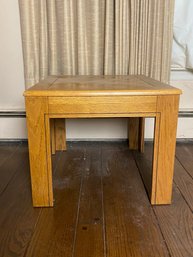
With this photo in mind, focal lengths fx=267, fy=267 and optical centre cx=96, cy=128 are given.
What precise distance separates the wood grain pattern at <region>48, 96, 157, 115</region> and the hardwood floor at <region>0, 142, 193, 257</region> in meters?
0.42

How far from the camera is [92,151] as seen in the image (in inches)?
69.9

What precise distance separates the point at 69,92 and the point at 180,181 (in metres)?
0.76

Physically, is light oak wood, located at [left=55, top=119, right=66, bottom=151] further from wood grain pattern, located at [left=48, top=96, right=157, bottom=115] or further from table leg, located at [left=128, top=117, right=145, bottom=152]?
wood grain pattern, located at [left=48, top=96, right=157, bottom=115]

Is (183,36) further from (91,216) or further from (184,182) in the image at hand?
(91,216)

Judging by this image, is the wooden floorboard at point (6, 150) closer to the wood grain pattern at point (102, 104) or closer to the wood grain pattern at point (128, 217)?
the wood grain pattern at point (128, 217)

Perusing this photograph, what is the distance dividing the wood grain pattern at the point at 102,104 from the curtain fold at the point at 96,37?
2.29 feet

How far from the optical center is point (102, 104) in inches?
40.4

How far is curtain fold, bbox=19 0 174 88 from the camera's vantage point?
1.59 m

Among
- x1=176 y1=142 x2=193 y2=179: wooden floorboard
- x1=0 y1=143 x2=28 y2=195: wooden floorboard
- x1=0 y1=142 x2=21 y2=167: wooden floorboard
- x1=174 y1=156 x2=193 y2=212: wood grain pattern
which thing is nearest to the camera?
x1=174 y1=156 x2=193 y2=212: wood grain pattern

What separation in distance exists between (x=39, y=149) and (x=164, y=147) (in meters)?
0.51

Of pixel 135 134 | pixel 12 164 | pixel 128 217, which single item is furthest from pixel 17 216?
pixel 135 134

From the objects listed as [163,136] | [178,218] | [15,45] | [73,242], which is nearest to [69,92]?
[163,136]

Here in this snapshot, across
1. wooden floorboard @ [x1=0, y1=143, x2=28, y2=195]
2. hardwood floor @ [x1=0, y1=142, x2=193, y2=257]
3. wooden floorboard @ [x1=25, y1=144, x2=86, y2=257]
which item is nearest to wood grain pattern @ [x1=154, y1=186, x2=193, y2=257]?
hardwood floor @ [x1=0, y1=142, x2=193, y2=257]

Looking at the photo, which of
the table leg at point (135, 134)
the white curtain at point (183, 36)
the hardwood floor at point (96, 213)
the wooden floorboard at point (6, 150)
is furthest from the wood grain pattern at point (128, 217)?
the white curtain at point (183, 36)
